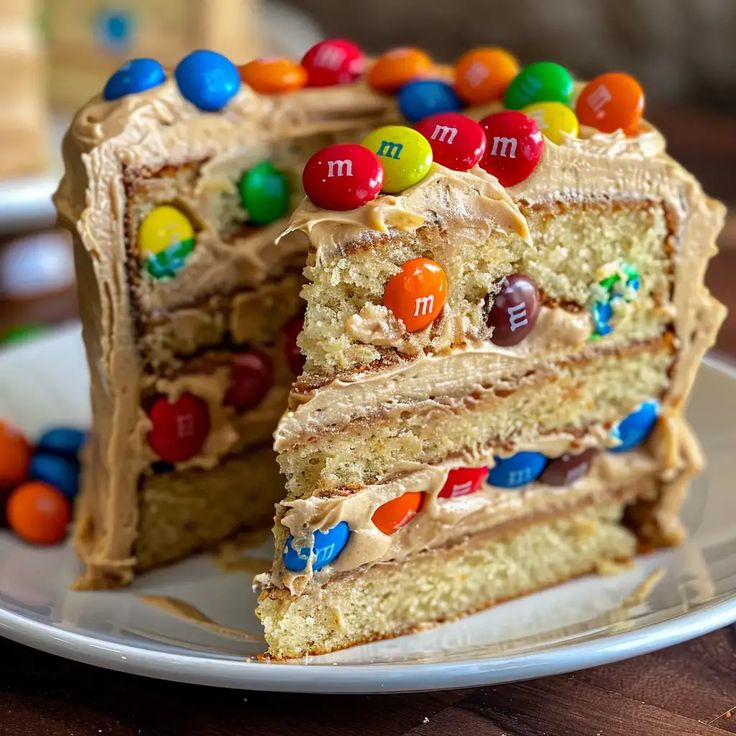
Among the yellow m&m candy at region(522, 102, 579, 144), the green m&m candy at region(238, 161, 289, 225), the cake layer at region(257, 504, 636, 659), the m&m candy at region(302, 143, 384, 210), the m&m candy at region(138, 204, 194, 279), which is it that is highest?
the yellow m&m candy at region(522, 102, 579, 144)

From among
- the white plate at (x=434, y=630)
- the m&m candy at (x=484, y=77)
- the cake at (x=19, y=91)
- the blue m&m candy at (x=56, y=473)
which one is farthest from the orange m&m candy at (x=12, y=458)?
the cake at (x=19, y=91)

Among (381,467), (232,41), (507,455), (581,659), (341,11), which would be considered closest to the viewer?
(581,659)

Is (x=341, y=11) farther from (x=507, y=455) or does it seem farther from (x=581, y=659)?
(x=581, y=659)

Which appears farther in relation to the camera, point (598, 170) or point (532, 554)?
point (532, 554)

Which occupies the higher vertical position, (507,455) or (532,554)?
(507,455)

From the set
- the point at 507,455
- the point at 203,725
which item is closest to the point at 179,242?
the point at 507,455

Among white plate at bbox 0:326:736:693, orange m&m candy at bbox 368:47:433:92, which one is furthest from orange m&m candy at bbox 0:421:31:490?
orange m&m candy at bbox 368:47:433:92

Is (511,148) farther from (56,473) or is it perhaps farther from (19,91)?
(19,91)

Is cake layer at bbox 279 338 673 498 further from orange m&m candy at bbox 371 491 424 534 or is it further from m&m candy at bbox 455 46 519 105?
m&m candy at bbox 455 46 519 105
